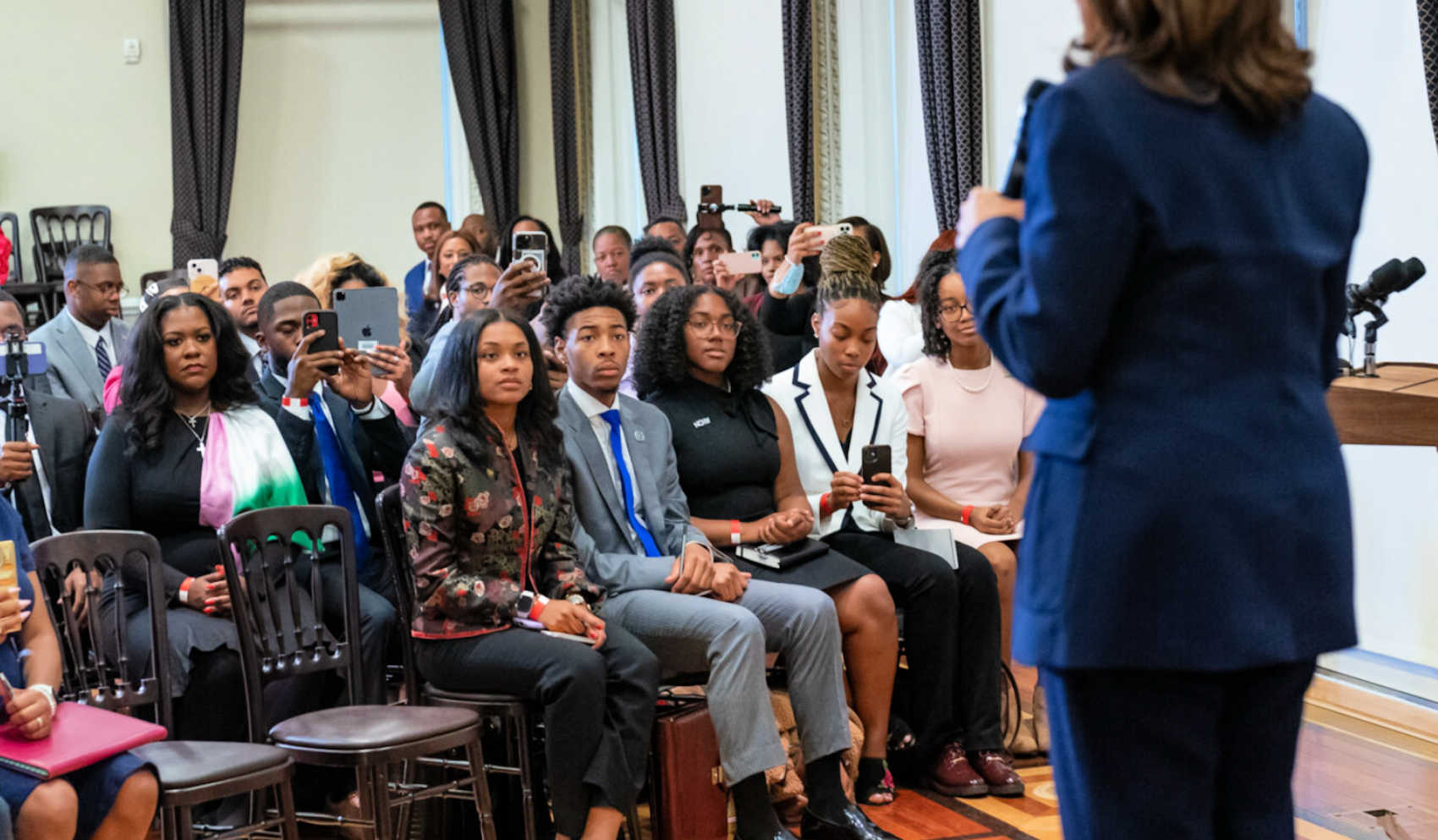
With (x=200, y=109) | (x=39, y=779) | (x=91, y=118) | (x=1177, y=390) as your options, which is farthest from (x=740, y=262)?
(x=91, y=118)

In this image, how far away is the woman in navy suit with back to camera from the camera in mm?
1243

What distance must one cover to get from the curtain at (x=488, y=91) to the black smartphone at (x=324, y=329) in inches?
233

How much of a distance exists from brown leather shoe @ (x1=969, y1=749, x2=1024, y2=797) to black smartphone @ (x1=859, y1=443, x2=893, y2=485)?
0.74 m

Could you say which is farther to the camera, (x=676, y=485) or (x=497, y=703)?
(x=676, y=485)

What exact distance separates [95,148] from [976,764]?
7.34m

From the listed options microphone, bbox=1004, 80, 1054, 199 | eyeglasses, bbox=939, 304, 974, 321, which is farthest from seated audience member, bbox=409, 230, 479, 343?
microphone, bbox=1004, 80, 1054, 199


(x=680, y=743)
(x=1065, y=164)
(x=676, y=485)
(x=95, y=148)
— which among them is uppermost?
(x=95, y=148)

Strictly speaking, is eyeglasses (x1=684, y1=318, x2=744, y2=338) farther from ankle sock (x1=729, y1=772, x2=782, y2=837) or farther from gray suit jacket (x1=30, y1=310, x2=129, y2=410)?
gray suit jacket (x1=30, y1=310, x2=129, y2=410)

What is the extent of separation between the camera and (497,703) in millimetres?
2955

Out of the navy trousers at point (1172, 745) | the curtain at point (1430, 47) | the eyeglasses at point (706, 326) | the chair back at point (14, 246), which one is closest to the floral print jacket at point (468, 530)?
the eyeglasses at point (706, 326)

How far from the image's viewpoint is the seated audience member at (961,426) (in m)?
4.06

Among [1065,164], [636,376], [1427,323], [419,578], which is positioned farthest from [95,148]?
[1065,164]

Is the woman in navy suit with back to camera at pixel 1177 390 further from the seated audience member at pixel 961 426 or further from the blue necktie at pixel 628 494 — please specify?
the seated audience member at pixel 961 426

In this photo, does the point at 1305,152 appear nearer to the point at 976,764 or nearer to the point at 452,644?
the point at 452,644
